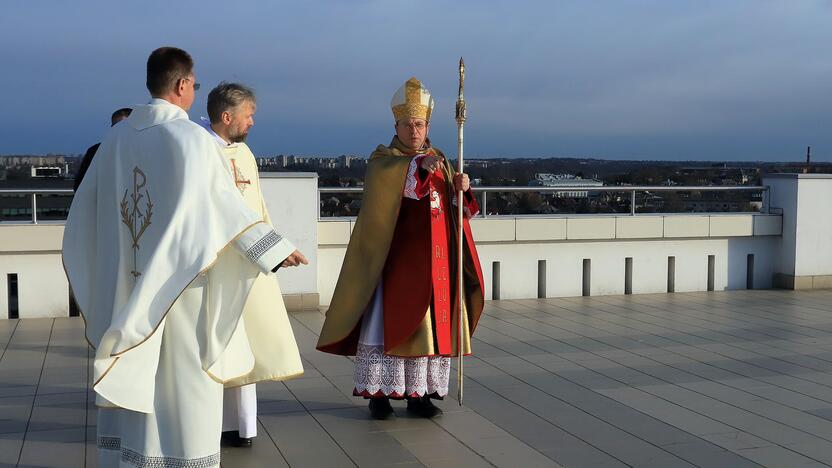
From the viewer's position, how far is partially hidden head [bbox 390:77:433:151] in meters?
5.96

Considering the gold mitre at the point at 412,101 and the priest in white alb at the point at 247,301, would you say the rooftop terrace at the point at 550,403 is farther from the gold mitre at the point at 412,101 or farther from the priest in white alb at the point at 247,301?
the gold mitre at the point at 412,101

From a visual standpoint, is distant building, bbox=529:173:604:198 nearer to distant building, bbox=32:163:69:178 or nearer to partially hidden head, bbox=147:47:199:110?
distant building, bbox=32:163:69:178

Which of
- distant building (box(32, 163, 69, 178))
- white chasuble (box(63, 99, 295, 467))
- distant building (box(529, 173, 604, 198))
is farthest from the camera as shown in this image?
distant building (box(529, 173, 604, 198))

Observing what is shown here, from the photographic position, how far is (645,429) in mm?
5781

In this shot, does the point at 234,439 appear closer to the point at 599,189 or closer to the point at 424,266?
the point at 424,266

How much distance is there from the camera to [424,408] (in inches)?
238

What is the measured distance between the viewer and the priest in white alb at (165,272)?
3.90 metres

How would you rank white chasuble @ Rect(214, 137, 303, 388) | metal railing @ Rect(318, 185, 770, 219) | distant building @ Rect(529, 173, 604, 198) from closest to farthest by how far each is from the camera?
1. white chasuble @ Rect(214, 137, 303, 388)
2. metal railing @ Rect(318, 185, 770, 219)
3. distant building @ Rect(529, 173, 604, 198)

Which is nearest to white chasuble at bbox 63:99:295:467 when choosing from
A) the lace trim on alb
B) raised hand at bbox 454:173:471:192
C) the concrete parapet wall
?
the lace trim on alb

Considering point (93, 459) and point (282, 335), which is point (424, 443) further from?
point (93, 459)

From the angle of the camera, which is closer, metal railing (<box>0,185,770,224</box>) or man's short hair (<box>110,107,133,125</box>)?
man's short hair (<box>110,107,133,125</box>)

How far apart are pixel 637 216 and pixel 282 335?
741 cm

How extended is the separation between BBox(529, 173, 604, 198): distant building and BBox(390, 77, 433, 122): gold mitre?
5926 millimetres

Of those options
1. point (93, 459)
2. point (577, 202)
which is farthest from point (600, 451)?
point (577, 202)
